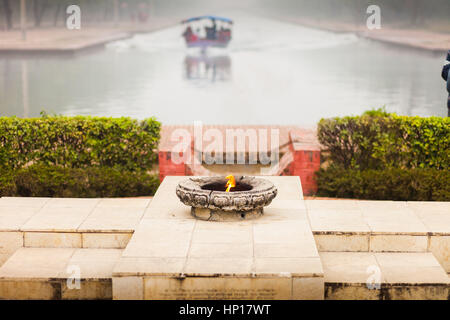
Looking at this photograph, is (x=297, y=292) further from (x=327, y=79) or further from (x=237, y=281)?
(x=327, y=79)

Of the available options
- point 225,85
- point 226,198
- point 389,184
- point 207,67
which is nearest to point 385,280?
point 226,198

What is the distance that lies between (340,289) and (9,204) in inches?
147

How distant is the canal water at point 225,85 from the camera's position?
52.0 ft

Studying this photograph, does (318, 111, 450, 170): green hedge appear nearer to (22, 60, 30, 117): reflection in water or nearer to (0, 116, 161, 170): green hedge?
(0, 116, 161, 170): green hedge

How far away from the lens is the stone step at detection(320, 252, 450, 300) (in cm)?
550

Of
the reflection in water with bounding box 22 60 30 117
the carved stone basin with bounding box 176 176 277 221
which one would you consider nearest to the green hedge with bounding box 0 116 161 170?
the carved stone basin with bounding box 176 176 277 221

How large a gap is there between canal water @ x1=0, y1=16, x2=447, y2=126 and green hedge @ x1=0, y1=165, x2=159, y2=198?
605cm

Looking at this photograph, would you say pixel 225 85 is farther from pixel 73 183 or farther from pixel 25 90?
pixel 73 183

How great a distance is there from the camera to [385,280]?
5.56 meters

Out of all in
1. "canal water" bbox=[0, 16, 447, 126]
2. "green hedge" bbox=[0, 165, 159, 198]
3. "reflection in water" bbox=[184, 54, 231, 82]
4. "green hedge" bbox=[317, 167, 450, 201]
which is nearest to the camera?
"green hedge" bbox=[317, 167, 450, 201]

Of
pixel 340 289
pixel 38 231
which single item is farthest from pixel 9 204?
pixel 340 289

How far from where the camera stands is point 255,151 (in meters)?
8.86

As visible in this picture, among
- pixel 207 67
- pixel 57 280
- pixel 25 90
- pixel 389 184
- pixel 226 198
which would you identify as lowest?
pixel 57 280

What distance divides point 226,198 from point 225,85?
49.0ft
